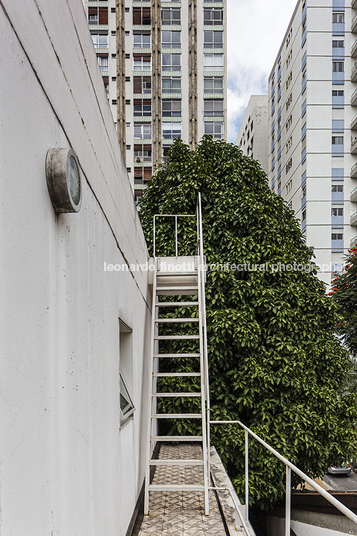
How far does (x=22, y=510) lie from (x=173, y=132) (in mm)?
28714

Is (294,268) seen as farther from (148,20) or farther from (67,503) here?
(148,20)

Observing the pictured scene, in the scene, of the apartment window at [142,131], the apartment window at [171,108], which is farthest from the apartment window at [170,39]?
the apartment window at [142,131]

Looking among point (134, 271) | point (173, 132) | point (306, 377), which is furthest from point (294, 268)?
point (173, 132)

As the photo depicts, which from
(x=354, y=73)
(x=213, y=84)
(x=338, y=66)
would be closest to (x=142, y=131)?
(x=213, y=84)

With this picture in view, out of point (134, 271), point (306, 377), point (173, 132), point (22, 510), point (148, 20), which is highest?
point (148, 20)

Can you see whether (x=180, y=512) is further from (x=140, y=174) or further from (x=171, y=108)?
(x=171, y=108)

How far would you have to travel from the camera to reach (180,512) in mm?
4273

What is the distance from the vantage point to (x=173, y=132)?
2827 centimetres

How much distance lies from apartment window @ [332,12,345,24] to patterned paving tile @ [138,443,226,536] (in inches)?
1469

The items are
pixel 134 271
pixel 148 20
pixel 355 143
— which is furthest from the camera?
pixel 355 143

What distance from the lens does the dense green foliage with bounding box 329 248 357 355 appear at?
1278 cm

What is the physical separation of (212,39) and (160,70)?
13.4 feet

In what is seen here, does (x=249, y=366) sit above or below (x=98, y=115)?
below

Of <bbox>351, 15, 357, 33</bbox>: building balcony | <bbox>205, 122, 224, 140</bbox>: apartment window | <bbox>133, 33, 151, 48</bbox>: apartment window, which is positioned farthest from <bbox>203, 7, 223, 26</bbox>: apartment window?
<bbox>351, 15, 357, 33</bbox>: building balcony
